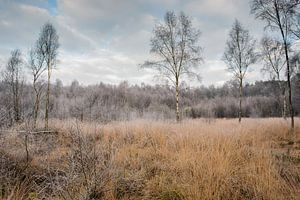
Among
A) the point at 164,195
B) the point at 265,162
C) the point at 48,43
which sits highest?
the point at 48,43

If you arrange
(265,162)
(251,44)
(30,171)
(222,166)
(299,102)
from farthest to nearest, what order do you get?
(299,102), (251,44), (30,171), (265,162), (222,166)

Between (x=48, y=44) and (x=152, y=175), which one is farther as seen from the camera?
(x=48, y=44)

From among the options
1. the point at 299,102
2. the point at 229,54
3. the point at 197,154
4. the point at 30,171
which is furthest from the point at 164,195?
the point at 299,102

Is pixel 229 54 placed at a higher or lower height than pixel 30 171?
higher

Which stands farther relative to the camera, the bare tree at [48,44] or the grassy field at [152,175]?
the bare tree at [48,44]

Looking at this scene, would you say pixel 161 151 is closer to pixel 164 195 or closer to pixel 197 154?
pixel 197 154

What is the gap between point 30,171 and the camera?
4484 millimetres

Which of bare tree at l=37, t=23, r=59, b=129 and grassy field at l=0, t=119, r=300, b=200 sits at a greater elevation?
bare tree at l=37, t=23, r=59, b=129

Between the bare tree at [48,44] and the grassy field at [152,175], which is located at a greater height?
the bare tree at [48,44]

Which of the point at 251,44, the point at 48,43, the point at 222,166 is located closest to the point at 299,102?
the point at 251,44

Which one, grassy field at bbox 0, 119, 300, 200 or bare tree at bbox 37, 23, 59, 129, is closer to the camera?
grassy field at bbox 0, 119, 300, 200

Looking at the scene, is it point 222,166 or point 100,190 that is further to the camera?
point 222,166

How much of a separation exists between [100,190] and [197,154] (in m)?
2.14

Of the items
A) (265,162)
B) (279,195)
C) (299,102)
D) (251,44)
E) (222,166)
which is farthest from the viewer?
(299,102)
